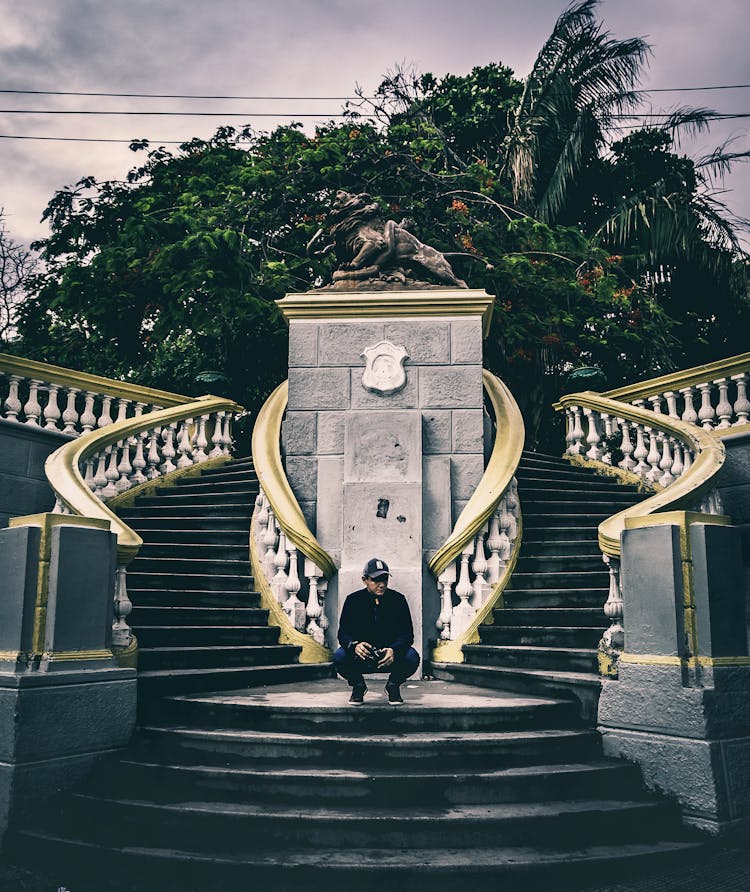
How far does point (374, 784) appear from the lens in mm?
5109

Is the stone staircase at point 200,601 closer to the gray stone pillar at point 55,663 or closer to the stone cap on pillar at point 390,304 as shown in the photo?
the gray stone pillar at point 55,663

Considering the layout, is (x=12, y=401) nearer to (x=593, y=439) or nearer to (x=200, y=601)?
(x=200, y=601)

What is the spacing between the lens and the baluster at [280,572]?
8.44 m

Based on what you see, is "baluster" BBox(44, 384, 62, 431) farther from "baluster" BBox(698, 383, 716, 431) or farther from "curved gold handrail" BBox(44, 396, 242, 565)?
"baluster" BBox(698, 383, 716, 431)

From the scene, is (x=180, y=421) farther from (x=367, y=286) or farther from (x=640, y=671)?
(x=640, y=671)

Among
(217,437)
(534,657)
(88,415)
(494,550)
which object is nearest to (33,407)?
(88,415)

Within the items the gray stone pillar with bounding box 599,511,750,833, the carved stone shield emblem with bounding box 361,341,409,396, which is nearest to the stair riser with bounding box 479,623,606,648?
the gray stone pillar with bounding box 599,511,750,833

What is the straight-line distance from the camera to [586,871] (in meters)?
4.58

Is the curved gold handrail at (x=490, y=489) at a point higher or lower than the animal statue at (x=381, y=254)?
lower

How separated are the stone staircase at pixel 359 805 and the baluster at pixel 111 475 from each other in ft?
15.5

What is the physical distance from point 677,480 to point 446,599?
97.7 inches

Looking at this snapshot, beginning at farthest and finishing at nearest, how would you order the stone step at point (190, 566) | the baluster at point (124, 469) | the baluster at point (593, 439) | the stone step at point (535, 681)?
the baluster at point (593, 439)
the baluster at point (124, 469)
the stone step at point (190, 566)
the stone step at point (535, 681)

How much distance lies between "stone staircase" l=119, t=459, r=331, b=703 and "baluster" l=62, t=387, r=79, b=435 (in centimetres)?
122

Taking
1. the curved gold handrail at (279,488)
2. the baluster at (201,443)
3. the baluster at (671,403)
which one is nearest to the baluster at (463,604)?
the curved gold handrail at (279,488)
